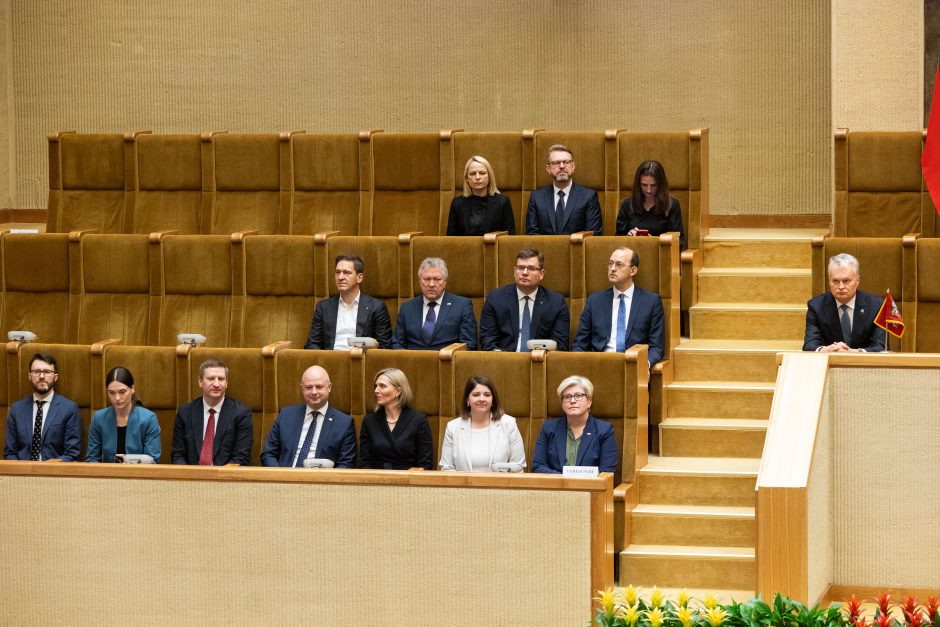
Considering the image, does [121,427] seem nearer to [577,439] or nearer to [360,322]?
[360,322]

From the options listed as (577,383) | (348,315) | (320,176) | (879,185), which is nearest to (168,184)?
(320,176)

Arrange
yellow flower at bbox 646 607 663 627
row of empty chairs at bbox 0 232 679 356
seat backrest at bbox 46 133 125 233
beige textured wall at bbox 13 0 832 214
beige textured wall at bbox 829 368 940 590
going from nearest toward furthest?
yellow flower at bbox 646 607 663 627 → beige textured wall at bbox 829 368 940 590 → row of empty chairs at bbox 0 232 679 356 → seat backrest at bbox 46 133 125 233 → beige textured wall at bbox 13 0 832 214

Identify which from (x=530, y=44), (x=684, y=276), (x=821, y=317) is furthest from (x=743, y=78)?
(x=821, y=317)

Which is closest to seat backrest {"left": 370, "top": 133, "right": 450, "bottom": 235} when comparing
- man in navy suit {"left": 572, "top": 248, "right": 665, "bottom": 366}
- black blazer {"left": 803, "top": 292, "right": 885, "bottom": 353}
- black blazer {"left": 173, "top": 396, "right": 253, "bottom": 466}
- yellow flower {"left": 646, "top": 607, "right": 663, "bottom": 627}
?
man in navy suit {"left": 572, "top": 248, "right": 665, "bottom": 366}

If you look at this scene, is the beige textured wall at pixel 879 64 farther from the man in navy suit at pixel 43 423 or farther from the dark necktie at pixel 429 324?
the man in navy suit at pixel 43 423

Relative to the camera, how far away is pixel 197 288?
2055 millimetres

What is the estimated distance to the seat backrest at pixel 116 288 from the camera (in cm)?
207

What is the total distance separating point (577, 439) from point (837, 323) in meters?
0.35

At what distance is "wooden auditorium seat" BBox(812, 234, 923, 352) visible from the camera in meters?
1.87

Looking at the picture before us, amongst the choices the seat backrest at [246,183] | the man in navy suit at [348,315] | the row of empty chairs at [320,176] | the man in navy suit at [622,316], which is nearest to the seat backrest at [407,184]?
the row of empty chairs at [320,176]

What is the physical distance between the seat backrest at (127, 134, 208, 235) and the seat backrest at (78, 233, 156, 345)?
0.59 feet

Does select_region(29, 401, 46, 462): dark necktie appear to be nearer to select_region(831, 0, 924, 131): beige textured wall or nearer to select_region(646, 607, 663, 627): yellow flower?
select_region(646, 607, 663, 627): yellow flower

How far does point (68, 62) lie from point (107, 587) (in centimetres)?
134

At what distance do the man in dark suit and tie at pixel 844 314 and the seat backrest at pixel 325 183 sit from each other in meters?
0.71
